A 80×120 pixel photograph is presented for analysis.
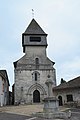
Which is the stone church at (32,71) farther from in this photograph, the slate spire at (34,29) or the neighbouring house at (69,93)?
the neighbouring house at (69,93)

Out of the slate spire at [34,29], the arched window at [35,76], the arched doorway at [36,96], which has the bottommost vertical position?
the arched doorway at [36,96]

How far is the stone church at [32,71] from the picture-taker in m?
30.7

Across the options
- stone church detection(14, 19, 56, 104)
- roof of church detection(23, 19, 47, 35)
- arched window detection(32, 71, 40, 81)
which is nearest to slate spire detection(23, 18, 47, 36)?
roof of church detection(23, 19, 47, 35)

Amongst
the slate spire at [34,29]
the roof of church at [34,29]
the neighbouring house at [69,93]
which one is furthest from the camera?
the roof of church at [34,29]

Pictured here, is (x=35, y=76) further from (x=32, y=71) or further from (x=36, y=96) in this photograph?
(x=36, y=96)

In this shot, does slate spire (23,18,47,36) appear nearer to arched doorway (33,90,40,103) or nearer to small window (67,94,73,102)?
arched doorway (33,90,40,103)

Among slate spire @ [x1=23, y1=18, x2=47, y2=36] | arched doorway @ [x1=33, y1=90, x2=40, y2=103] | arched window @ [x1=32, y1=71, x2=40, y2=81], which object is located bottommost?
arched doorway @ [x1=33, y1=90, x2=40, y2=103]

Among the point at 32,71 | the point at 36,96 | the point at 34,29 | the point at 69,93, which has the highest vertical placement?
the point at 34,29

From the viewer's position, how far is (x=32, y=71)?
1255 inches

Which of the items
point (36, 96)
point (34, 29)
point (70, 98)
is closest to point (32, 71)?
point (36, 96)

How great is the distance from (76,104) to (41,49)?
14764mm

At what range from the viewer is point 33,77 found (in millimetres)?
31641

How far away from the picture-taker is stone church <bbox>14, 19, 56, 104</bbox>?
30672 millimetres

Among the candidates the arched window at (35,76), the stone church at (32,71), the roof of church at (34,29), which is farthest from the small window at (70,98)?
the roof of church at (34,29)
